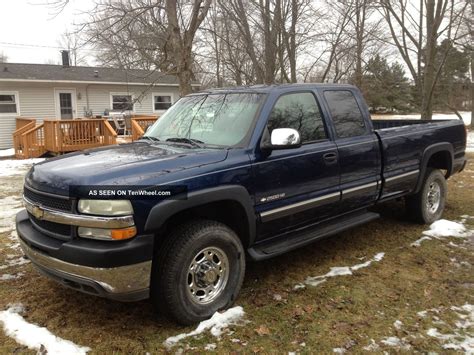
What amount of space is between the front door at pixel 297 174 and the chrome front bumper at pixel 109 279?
1.18 metres

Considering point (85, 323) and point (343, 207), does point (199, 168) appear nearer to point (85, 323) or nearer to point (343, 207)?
point (85, 323)

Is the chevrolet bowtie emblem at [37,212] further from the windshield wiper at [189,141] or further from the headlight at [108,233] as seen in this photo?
the windshield wiper at [189,141]

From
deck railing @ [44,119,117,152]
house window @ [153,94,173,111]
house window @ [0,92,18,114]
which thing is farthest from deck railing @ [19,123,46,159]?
house window @ [153,94,173,111]

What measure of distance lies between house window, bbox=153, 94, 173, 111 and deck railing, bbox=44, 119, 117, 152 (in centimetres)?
876

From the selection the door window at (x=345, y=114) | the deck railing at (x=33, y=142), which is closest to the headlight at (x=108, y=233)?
the door window at (x=345, y=114)

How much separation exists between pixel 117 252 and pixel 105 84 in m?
20.3

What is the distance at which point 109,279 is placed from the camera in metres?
2.88

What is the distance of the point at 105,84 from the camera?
70.7 feet

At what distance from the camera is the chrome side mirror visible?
3.63m

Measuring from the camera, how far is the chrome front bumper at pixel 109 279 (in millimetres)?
2877

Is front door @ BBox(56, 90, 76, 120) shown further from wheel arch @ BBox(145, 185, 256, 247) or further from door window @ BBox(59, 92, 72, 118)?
wheel arch @ BBox(145, 185, 256, 247)

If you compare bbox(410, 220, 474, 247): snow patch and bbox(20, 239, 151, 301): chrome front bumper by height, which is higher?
bbox(20, 239, 151, 301): chrome front bumper

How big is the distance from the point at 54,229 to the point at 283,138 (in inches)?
77.7

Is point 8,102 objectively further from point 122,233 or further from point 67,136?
point 122,233
